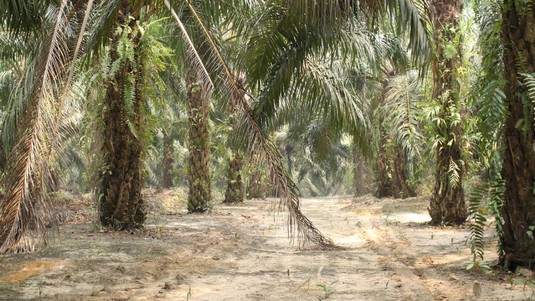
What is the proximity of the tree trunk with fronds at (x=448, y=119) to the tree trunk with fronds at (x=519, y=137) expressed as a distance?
4.59 metres

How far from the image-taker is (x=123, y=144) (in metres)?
9.27

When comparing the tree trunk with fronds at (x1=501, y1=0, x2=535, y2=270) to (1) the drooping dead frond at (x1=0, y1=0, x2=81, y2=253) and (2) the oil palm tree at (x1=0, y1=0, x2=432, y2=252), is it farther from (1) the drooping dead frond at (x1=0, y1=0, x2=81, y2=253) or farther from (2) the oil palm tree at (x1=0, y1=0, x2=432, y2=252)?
(1) the drooping dead frond at (x1=0, y1=0, x2=81, y2=253)

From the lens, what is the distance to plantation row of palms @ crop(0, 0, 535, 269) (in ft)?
18.0

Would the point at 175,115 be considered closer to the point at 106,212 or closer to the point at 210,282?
the point at 106,212

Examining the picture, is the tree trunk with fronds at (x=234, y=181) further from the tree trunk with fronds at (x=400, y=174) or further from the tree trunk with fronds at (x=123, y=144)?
the tree trunk with fronds at (x=123, y=144)

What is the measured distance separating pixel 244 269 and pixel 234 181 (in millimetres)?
12675

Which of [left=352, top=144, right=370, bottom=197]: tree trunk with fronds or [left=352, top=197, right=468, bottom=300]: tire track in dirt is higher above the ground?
[left=352, top=144, right=370, bottom=197]: tree trunk with fronds

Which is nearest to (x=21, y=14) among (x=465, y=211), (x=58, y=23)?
(x=58, y=23)

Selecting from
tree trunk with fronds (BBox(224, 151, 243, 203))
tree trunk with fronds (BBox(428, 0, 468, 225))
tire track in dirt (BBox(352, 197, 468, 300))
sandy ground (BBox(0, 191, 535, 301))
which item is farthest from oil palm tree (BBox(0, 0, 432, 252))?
tree trunk with fronds (BBox(224, 151, 243, 203))

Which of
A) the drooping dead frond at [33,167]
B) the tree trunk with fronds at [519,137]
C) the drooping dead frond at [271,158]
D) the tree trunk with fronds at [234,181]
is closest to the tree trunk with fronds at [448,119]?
the drooping dead frond at [271,158]

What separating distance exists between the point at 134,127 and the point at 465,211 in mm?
5839

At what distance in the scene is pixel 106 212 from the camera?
9.45 m

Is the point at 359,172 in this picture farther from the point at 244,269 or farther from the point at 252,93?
the point at 244,269

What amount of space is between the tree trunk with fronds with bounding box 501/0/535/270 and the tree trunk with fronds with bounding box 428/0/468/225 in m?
4.59
